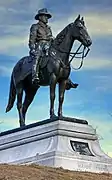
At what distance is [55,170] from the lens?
17031 millimetres

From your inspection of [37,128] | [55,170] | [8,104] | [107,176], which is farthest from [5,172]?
[8,104]

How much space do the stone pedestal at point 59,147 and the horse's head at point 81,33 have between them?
2487mm

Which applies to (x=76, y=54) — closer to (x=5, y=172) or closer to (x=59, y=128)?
(x=59, y=128)

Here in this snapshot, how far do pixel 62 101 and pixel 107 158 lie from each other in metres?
2.25

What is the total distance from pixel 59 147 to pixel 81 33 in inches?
138

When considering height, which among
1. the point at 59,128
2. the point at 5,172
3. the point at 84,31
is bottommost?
the point at 5,172

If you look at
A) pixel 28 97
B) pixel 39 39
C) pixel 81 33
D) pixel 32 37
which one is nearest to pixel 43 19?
pixel 39 39

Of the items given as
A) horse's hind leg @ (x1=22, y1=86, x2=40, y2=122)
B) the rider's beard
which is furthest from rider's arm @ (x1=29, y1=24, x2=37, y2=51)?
horse's hind leg @ (x1=22, y1=86, x2=40, y2=122)

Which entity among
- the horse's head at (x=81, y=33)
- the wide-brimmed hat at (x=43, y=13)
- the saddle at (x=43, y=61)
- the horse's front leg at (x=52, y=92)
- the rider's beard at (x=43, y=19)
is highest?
the wide-brimmed hat at (x=43, y=13)

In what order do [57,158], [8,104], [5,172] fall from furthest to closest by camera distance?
[8,104]
[57,158]
[5,172]

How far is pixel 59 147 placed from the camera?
19312mm

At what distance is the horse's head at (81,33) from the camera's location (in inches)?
778

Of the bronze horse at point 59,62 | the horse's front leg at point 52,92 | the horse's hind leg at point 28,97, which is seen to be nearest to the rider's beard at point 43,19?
the bronze horse at point 59,62

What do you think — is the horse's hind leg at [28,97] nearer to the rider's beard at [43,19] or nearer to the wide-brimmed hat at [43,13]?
the rider's beard at [43,19]
